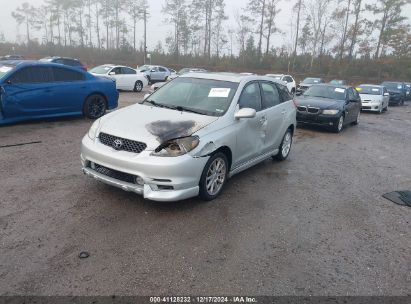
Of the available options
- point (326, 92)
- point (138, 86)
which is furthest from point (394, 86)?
point (138, 86)

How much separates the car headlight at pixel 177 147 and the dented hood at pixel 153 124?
0.05 metres

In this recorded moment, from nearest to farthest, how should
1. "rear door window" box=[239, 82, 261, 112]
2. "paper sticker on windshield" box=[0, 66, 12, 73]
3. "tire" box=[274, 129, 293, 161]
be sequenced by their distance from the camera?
"rear door window" box=[239, 82, 261, 112], "tire" box=[274, 129, 293, 161], "paper sticker on windshield" box=[0, 66, 12, 73]

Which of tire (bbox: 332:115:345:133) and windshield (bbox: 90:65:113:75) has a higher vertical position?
windshield (bbox: 90:65:113:75)

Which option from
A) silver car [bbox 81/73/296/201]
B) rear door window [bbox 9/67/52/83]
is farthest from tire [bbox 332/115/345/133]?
rear door window [bbox 9/67/52/83]

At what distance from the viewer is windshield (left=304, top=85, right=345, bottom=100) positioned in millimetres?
12490

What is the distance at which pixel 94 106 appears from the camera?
10219 mm

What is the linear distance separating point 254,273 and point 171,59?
2073 inches

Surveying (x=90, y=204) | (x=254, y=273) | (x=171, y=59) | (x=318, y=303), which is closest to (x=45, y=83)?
(x=90, y=204)

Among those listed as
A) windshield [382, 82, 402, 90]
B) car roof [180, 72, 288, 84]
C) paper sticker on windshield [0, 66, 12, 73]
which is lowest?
windshield [382, 82, 402, 90]

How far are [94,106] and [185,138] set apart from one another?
6599mm

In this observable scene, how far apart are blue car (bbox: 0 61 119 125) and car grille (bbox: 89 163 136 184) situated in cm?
476

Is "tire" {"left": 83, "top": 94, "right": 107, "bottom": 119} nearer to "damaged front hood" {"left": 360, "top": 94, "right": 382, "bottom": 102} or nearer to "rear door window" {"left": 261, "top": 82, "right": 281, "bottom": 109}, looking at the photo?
"rear door window" {"left": 261, "top": 82, "right": 281, "bottom": 109}

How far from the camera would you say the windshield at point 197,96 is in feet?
17.3

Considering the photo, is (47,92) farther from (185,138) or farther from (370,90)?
(370,90)
